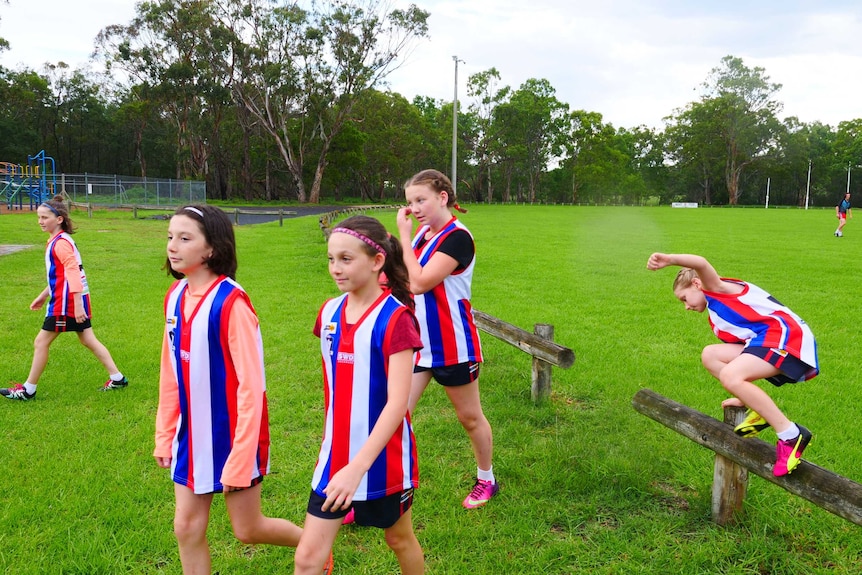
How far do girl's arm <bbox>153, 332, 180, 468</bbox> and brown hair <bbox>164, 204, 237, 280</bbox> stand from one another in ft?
1.18

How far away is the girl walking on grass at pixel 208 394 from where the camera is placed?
2393mm

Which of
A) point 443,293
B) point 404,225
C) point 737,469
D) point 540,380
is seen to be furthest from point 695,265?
point 540,380

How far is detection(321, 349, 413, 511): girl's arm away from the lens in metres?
2.08

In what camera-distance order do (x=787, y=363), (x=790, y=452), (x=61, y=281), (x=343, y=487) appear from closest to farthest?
(x=343, y=487), (x=790, y=452), (x=787, y=363), (x=61, y=281)

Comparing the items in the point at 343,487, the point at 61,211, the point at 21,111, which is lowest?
the point at 343,487

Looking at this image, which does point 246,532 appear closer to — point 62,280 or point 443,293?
point 443,293

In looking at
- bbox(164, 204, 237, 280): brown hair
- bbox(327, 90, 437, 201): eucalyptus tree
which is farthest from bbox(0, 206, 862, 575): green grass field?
bbox(327, 90, 437, 201): eucalyptus tree

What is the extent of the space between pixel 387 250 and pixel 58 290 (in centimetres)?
426

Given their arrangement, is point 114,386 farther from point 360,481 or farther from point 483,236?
point 483,236

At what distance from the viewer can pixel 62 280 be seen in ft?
17.8

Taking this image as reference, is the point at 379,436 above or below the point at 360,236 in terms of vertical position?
below

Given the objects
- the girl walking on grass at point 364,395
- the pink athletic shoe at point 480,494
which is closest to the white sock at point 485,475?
the pink athletic shoe at point 480,494

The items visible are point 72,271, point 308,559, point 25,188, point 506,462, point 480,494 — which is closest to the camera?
point 308,559

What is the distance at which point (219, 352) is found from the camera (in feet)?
8.00
